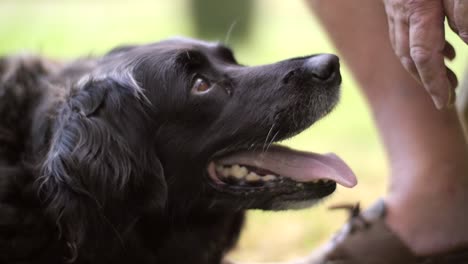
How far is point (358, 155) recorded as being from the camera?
4.10m

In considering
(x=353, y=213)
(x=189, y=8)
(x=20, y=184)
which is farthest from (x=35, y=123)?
(x=189, y=8)

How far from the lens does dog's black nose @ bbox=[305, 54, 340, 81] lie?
2.17 meters

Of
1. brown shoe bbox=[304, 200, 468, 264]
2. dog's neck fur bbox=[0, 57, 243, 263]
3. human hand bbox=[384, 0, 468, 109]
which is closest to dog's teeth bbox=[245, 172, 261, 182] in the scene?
dog's neck fur bbox=[0, 57, 243, 263]

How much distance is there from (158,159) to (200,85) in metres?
0.26

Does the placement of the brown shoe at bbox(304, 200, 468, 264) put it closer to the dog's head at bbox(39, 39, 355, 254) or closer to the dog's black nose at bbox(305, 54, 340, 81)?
the dog's head at bbox(39, 39, 355, 254)

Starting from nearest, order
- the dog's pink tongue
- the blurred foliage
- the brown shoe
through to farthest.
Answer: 1. the dog's pink tongue
2. the brown shoe
3. the blurred foliage

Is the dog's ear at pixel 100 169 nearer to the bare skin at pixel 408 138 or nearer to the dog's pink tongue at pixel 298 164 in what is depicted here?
the dog's pink tongue at pixel 298 164

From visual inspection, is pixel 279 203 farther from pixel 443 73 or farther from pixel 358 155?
pixel 358 155

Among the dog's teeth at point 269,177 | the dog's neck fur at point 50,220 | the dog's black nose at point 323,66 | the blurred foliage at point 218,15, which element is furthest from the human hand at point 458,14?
the blurred foliage at point 218,15

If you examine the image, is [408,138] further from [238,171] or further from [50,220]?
[50,220]

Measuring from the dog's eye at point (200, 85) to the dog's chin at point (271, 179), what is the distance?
210mm

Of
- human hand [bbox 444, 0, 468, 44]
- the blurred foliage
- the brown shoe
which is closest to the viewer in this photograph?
human hand [bbox 444, 0, 468, 44]

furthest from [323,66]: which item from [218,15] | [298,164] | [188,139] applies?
[218,15]

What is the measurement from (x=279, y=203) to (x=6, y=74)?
3.58ft
